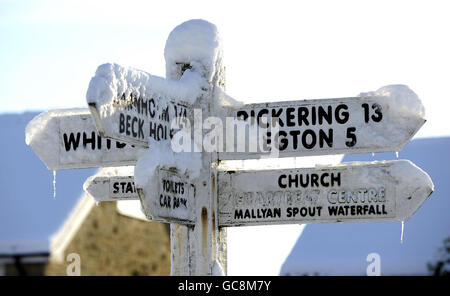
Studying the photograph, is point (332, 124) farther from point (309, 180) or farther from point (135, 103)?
point (135, 103)

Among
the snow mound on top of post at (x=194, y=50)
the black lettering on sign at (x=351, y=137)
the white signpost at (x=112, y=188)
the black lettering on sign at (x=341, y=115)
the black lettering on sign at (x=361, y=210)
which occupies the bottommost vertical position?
the black lettering on sign at (x=361, y=210)

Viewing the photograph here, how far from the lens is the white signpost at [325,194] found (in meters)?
7.09

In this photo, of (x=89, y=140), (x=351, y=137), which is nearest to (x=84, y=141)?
(x=89, y=140)

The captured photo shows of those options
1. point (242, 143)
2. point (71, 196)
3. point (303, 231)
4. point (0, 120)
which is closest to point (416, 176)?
point (242, 143)

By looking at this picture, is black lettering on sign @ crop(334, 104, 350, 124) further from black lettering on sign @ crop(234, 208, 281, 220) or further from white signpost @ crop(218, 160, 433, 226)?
black lettering on sign @ crop(234, 208, 281, 220)

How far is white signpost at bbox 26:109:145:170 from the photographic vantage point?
7.13 metres

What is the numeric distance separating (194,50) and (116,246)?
31.6ft

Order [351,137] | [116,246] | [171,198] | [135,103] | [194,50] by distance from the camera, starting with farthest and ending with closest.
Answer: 1. [116,246]
2. [194,50]
3. [351,137]
4. [171,198]
5. [135,103]

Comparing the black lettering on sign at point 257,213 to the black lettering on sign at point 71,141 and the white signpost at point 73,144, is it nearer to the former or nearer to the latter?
the white signpost at point 73,144

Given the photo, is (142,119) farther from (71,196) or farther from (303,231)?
(303,231)

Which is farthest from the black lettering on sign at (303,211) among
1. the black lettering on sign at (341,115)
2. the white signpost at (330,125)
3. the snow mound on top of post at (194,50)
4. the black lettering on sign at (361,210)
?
the snow mound on top of post at (194,50)

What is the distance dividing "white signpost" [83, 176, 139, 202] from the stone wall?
19.6 ft

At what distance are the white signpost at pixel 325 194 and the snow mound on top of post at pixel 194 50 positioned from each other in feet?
2.33

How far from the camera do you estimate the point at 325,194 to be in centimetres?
714
